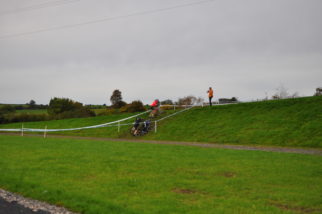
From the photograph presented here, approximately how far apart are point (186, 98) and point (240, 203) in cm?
7349

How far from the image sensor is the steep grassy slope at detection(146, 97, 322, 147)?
22047mm

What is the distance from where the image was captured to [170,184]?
8312 millimetres

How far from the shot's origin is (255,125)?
26.0 m

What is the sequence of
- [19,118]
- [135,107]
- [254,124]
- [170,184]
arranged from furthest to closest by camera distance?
[135,107], [19,118], [254,124], [170,184]

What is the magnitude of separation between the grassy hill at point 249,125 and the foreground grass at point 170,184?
33.4ft

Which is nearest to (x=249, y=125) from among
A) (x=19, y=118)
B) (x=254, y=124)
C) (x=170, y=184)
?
(x=254, y=124)

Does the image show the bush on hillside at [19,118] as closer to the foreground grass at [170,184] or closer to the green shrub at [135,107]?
the green shrub at [135,107]

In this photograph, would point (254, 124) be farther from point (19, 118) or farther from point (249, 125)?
point (19, 118)

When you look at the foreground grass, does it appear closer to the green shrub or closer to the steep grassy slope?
the steep grassy slope

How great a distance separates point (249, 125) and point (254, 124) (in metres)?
0.43

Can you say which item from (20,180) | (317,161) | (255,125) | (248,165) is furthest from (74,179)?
(255,125)

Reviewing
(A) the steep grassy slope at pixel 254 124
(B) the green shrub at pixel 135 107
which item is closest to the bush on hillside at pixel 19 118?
(B) the green shrub at pixel 135 107

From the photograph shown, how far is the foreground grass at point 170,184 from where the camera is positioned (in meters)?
6.43

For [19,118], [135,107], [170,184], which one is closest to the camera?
[170,184]
